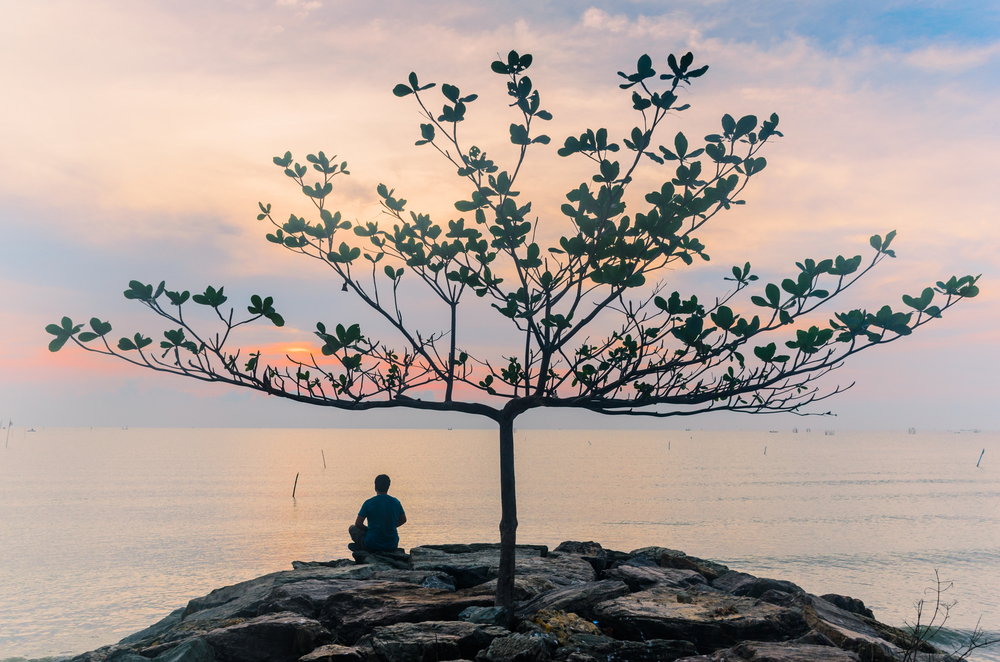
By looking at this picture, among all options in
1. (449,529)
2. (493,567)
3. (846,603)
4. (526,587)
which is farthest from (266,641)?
(449,529)

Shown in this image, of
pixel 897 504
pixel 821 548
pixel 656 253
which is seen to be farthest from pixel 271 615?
pixel 897 504

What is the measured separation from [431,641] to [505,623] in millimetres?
1388

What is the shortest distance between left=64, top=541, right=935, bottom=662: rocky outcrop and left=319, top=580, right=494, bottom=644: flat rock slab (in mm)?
18

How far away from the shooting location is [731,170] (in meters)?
8.70

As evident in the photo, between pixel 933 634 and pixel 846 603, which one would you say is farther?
pixel 846 603

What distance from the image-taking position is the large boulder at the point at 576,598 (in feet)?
30.9

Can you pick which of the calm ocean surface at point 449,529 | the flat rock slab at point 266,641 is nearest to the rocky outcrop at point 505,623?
the flat rock slab at point 266,641

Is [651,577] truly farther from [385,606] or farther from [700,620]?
[385,606]

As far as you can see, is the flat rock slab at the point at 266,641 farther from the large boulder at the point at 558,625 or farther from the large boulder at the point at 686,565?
the large boulder at the point at 686,565

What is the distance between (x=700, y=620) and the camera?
349 inches

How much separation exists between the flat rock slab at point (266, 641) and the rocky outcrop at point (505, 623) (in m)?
0.01

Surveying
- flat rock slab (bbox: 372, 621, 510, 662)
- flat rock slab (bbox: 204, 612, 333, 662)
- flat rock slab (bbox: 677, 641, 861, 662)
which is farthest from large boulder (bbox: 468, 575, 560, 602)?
flat rock slab (bbox: 677, 641, 861, 662)

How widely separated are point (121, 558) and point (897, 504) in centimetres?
7475

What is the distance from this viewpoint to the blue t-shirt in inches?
524
